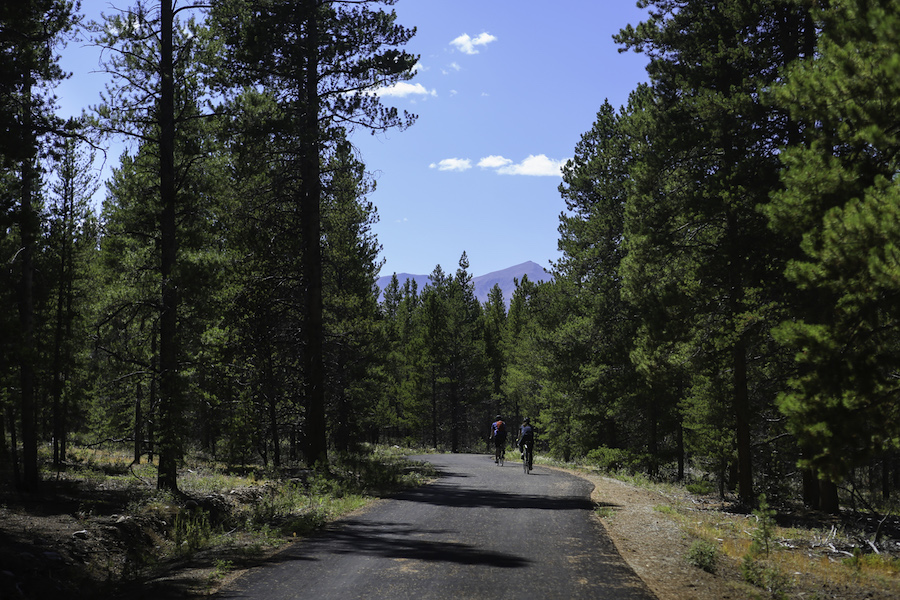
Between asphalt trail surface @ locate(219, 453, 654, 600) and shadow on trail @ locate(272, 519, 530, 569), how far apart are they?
14mm

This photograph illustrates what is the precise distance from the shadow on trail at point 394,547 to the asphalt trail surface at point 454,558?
Answer: 0.01 metres

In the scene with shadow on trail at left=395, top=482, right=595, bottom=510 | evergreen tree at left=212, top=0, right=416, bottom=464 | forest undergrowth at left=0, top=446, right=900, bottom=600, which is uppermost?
evergreen tree at left=212, top=0, right=416, bottom=464

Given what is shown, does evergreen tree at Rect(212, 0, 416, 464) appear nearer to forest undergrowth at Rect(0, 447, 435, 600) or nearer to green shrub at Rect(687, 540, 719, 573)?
forest undergrowth at Rect(0, 447, 435, 600)

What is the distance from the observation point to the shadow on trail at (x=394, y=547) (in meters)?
7.98

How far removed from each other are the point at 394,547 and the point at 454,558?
108 centimetres

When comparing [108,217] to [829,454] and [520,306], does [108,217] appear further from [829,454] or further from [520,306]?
[520,306]

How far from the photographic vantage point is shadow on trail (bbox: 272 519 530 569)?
798cm

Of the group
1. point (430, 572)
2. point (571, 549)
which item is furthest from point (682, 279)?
point (430, 572)

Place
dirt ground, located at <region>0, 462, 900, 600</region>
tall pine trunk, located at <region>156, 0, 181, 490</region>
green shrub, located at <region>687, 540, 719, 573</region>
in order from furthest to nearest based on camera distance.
→ tall pine trunk, located at <region>156, 0, 181, 490</region> → green shrub, located at <region>687, 540, 719, 573</region> → dirt ground, located at <region>0, 462, 900, 600</region>

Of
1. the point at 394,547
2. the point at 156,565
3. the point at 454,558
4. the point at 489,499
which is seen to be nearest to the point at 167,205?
the point at 156,565

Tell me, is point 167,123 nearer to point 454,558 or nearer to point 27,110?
point 27,110

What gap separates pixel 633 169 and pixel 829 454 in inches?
455

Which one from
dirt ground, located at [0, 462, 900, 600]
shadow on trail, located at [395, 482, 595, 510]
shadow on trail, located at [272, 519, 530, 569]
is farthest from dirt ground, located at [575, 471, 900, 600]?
shadow on trail, located at [272, 519, 530, 569]

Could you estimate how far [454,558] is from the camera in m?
8.01
